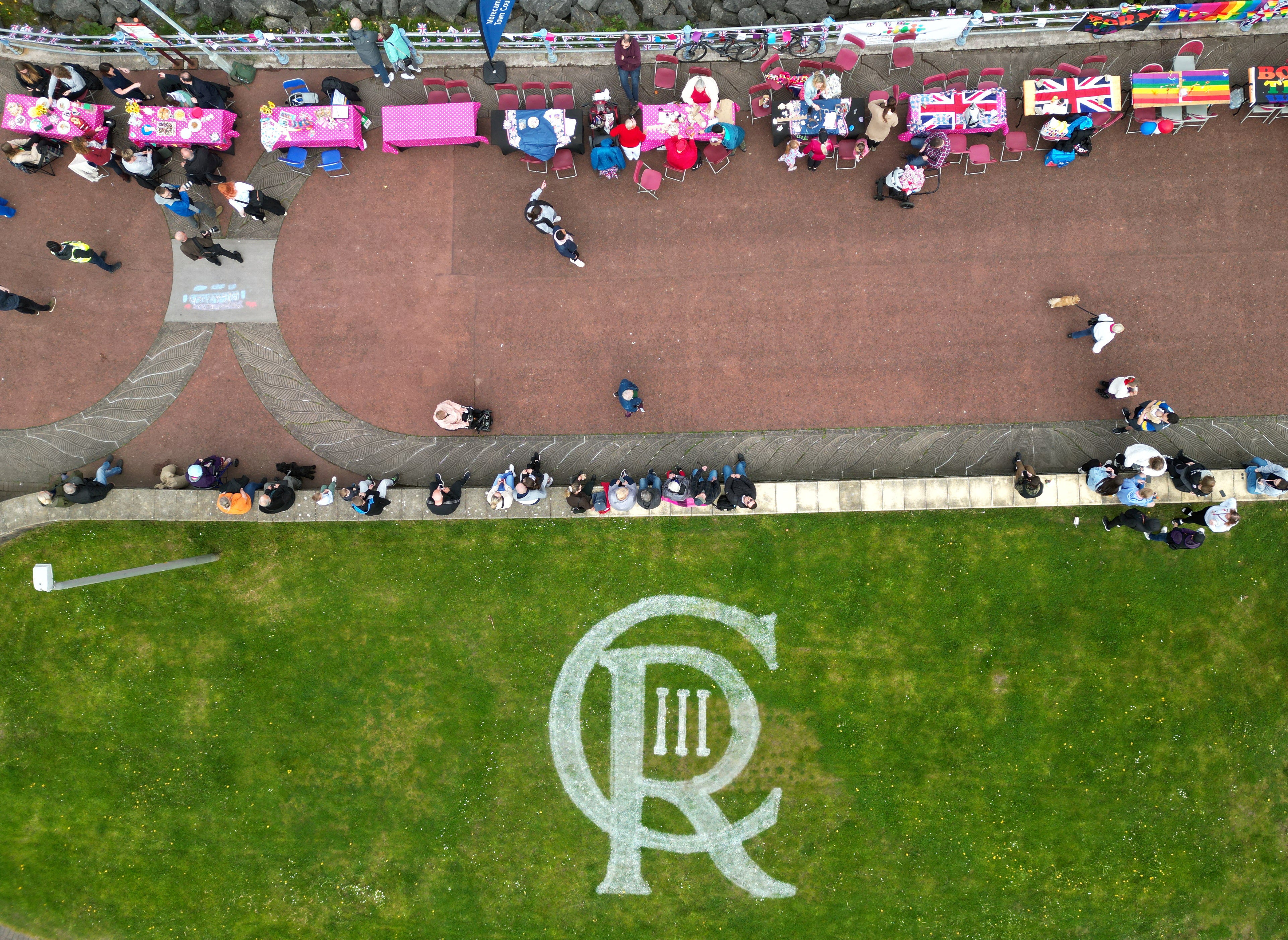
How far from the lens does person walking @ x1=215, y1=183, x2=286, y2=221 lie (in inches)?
606

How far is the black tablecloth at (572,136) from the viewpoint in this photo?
15789mm

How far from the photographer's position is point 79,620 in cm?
1658

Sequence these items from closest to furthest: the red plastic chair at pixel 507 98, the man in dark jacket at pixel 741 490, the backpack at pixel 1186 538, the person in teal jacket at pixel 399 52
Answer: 1. the backpack at pixel 1186 538
2. the man in dark jacket at pixel 741 490
3. the person in teal jacket at pixel 399 52
4. the red plastic chair at pixel 507 98

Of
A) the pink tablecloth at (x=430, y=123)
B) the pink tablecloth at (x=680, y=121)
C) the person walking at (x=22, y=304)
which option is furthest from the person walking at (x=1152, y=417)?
the person walking at (x=22, y=304)

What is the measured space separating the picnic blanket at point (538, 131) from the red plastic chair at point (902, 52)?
25.8 feet

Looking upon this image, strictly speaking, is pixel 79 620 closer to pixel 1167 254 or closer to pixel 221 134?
pixel 221 134

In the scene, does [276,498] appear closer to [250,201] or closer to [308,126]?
[250,201]

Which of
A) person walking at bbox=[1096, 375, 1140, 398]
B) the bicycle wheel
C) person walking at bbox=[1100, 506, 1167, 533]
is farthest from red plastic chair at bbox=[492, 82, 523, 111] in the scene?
person walking at bbox=[1100, 506, 1167, 533]

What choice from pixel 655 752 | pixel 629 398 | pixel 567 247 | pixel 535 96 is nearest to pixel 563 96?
pixel 535 96

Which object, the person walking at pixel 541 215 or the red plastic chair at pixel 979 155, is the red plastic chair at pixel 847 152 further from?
the person walking at pixel 541 215

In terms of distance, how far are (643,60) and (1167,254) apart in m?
13.3

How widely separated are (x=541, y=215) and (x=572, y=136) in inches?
87.9

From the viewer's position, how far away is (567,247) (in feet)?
50.9

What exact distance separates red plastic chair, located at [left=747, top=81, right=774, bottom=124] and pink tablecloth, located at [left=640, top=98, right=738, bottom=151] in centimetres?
78
